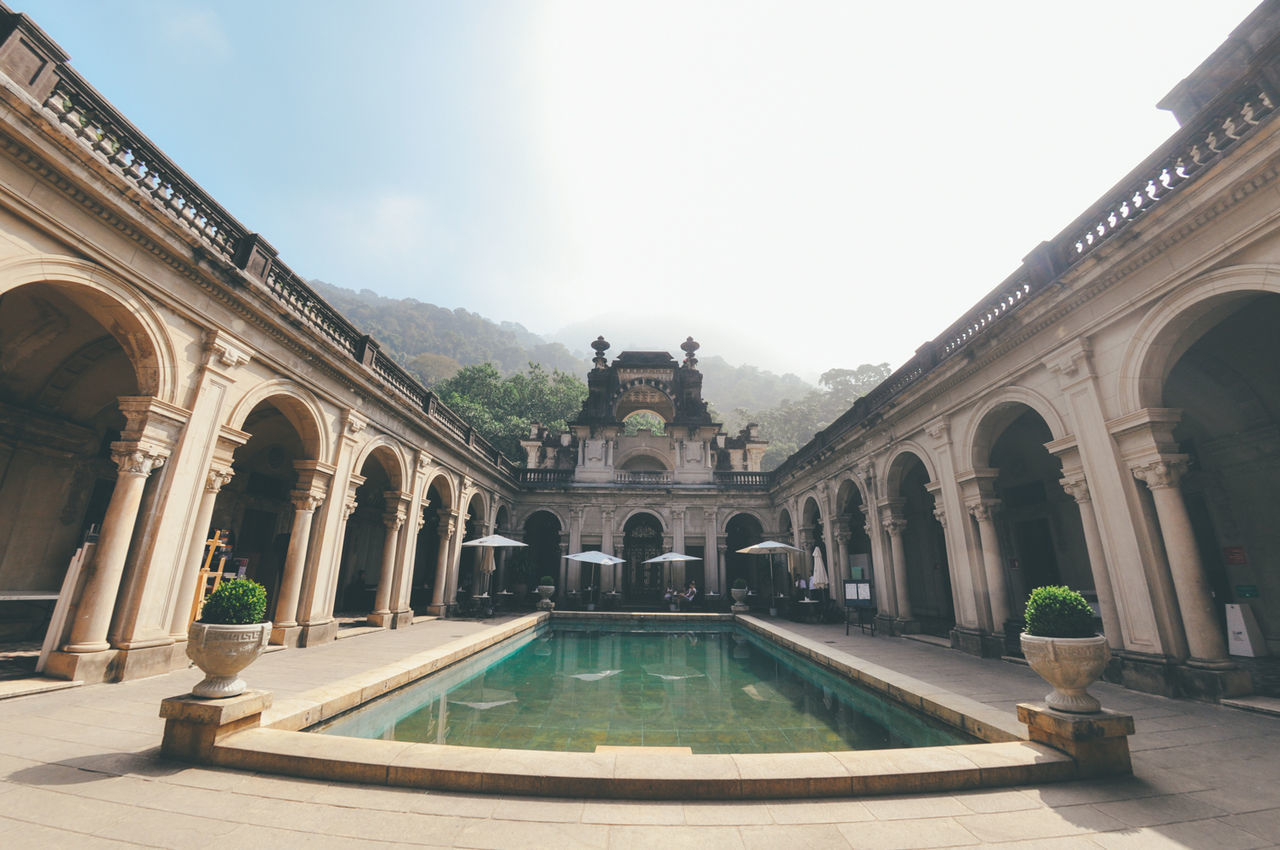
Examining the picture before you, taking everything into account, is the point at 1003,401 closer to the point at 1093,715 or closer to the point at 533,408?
the point at 1093,715

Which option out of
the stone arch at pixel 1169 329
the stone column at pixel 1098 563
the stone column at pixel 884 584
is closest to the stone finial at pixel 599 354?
the stone column at pixel 884 584

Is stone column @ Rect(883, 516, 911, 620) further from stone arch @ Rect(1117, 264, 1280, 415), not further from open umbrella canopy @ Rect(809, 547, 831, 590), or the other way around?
stone arch @ Rect(1117, 264, 1280, 415)

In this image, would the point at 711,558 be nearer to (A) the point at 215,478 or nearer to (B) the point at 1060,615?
(A) the point at 215,478

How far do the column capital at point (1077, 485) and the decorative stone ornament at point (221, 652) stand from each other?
11.2 meters

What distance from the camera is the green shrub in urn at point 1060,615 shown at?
15.5 ft

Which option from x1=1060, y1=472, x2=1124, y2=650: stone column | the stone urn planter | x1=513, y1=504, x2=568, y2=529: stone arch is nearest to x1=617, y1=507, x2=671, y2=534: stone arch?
x1=513, y1=504, x2=568, y2=529: stone arch

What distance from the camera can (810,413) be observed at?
72438 mm

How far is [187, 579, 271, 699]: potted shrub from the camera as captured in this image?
14.9ft

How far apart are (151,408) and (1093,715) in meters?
11.9

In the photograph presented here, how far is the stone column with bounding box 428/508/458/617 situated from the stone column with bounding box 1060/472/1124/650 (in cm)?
1674

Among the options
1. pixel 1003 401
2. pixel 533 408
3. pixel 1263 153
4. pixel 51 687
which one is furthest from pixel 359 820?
pixel 533 408

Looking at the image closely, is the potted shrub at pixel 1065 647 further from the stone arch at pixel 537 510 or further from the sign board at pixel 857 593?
the stone arch at pixel 537 510

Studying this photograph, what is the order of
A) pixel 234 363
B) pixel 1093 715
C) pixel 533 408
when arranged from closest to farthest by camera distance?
pixel 1093 715
pixel 234 363
pixel 533 408

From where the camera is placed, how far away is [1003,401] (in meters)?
10.0
